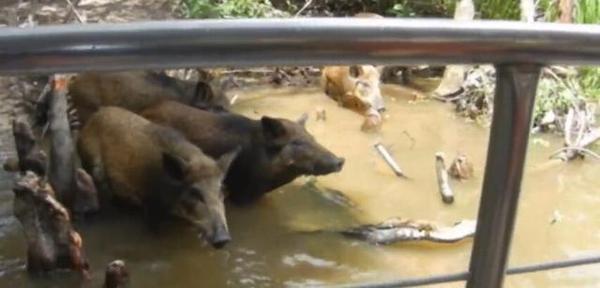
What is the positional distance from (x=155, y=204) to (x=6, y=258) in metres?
0.57

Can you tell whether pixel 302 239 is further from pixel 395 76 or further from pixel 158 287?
pixel 395 76

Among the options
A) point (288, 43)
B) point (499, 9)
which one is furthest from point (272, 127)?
point (288, 43)

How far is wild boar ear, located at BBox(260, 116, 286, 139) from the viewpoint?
13.2 feet

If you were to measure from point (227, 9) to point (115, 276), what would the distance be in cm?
321

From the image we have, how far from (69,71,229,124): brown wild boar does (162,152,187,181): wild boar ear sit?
0.82m

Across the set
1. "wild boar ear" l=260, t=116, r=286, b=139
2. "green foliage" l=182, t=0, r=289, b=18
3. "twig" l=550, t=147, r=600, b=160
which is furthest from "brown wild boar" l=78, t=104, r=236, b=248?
"green foliage" l=182, t=0, r=289, b=18

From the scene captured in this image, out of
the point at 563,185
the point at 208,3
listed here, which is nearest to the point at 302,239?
the point at 563,185

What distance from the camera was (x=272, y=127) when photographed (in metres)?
4.08

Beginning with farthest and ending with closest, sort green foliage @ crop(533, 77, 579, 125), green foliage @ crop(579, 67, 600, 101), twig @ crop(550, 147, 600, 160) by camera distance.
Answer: green foliage @ crop(579, 67, 600, 101)
green foliage @ crop(533, 77, 579, 125)
twig @ crop(550, 147, 600, 160)

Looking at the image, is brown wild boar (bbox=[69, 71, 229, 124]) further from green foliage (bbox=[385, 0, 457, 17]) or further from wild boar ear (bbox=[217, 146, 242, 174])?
green foliage (bbox=[385, 0, 457, 17])

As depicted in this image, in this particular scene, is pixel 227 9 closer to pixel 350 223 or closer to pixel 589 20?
pixel 589 20

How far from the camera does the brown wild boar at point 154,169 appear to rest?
3.59m

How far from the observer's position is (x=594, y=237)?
3891 mm

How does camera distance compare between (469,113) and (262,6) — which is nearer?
(469,113)
